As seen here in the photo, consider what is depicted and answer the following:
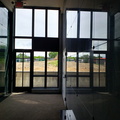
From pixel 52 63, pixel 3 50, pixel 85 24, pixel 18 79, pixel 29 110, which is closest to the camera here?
→ pixel 85 24

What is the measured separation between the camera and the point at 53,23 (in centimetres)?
691

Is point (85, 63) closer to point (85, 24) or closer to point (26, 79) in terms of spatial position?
point (85, 24)

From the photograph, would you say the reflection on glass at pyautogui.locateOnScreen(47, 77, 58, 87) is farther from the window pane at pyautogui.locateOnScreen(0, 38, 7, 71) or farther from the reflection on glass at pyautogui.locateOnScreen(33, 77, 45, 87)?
the window pane at pyautogui.locateOnScreen(0, 38, 7, 71)

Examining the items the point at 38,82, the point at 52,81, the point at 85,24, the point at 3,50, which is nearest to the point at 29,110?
the point at 38,82

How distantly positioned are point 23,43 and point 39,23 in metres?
1.44

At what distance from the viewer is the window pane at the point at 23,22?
679cm

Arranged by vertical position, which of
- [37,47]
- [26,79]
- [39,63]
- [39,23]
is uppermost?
[39,23]

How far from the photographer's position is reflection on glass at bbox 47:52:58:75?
22.5 ft

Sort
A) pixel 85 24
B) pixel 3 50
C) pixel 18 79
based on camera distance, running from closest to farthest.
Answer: pixel 85 24 < pixel 3 50 < pixel 18 79

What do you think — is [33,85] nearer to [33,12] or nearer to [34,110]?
[34,110]

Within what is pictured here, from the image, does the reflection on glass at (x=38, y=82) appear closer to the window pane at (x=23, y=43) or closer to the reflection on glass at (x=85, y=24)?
the window pane at (x=23, y=43)

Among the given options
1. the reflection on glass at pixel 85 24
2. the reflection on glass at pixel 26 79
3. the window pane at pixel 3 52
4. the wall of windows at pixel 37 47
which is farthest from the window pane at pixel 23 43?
the reflection on glass at pixel 85 24

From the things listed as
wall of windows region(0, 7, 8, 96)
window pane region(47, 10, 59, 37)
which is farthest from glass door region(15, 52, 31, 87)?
window pane region(47, 10, 59, 37)

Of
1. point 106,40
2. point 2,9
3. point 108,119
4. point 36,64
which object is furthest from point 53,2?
point 108,119
